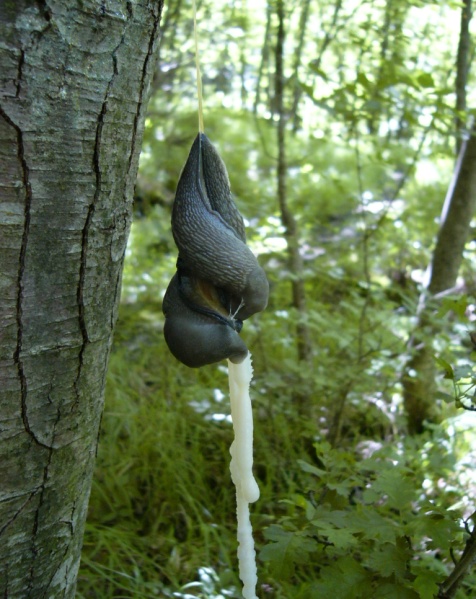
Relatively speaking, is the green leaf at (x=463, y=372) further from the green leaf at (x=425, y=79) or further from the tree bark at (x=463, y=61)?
the tree bark at (x=463, y=61)

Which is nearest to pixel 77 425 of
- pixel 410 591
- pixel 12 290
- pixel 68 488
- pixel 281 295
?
pixel 68 488

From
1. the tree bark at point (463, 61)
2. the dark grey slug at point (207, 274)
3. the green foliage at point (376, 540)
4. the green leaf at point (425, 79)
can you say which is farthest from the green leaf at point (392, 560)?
the tree bark at point (463, 61)

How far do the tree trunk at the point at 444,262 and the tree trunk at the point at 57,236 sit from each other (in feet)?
6.65

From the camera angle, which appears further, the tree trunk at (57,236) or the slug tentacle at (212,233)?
the slug tentacle at (212,233)

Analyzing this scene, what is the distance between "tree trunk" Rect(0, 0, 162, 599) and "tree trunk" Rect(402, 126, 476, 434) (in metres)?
2.03

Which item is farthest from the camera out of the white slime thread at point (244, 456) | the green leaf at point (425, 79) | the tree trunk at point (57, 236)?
the green leaf at point (425, 79)

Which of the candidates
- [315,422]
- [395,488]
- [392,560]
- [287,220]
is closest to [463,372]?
[395,488]

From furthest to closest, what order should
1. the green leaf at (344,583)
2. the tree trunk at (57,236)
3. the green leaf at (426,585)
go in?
the green leaf at (344,583), the green leaf at (426,585), the tree trunk at (57,236)

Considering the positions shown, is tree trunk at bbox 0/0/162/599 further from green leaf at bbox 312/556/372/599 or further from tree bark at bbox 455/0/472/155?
tree bark at bbox 455/0/472/155

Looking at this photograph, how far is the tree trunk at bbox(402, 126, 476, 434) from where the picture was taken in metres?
2.81

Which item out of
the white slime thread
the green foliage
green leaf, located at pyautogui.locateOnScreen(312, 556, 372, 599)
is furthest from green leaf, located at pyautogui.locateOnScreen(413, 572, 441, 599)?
the white slime thread

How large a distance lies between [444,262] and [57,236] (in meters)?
2.41

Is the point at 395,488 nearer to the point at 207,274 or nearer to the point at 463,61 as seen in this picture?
the point at 207,274

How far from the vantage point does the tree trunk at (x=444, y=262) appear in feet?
9.23
